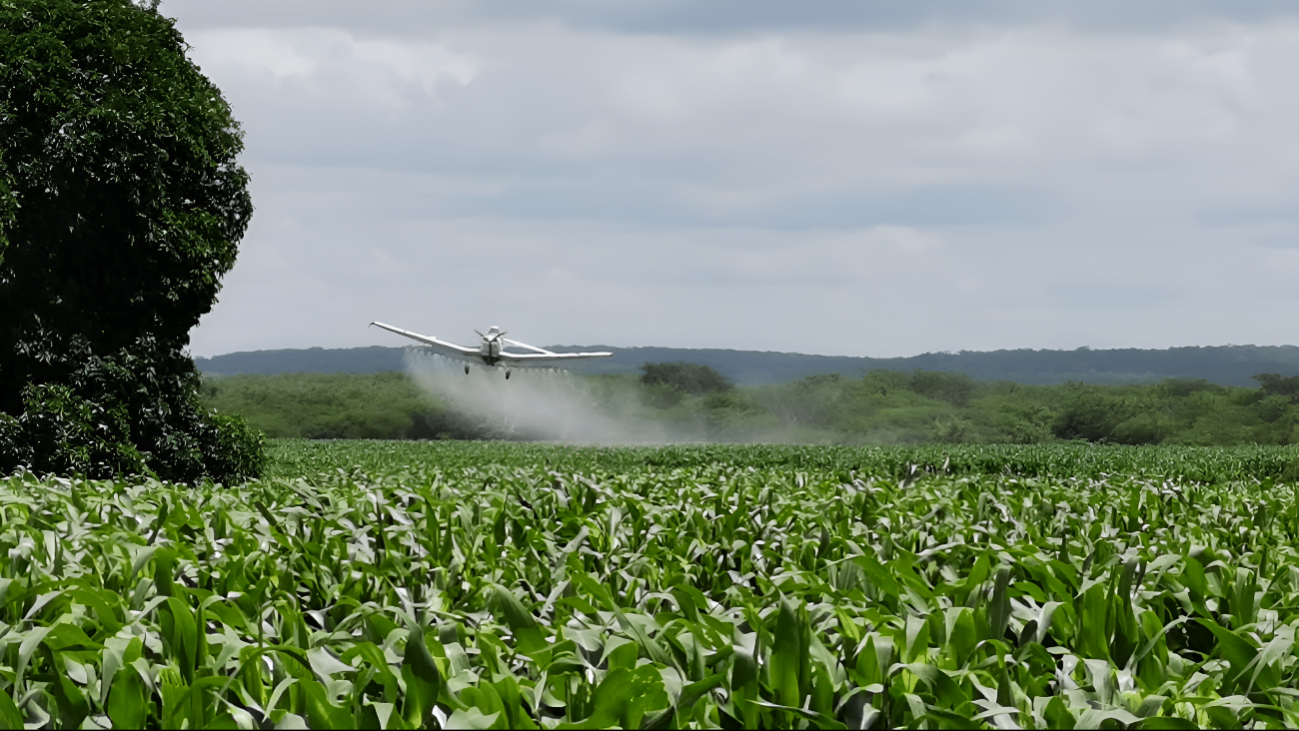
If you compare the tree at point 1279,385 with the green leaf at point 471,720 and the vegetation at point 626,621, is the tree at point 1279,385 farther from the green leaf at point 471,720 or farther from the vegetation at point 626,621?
the green leaf at point 471,720

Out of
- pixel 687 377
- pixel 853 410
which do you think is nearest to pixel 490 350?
pixel 853 410

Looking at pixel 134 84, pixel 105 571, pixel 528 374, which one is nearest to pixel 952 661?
pixel 105 571

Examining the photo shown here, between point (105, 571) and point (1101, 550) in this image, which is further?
point (1101, 550)

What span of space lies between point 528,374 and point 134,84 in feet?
201

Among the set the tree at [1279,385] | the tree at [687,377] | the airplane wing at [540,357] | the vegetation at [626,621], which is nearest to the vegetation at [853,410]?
the tree at [1279,385]

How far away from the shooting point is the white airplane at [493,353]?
186 ft

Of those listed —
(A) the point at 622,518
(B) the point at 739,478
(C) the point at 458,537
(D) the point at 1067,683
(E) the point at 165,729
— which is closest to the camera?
(E) the point at 165,729

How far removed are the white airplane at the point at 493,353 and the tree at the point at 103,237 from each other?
39237 mm

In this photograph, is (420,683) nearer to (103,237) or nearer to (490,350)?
(103,237)

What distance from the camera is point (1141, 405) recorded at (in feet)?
174

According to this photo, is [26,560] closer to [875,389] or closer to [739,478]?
[739,478]

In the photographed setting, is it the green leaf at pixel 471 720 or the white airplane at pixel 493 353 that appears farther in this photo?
the white airplane at pixel 493 353

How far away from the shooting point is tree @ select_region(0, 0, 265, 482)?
995 centimetres

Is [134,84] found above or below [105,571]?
above
